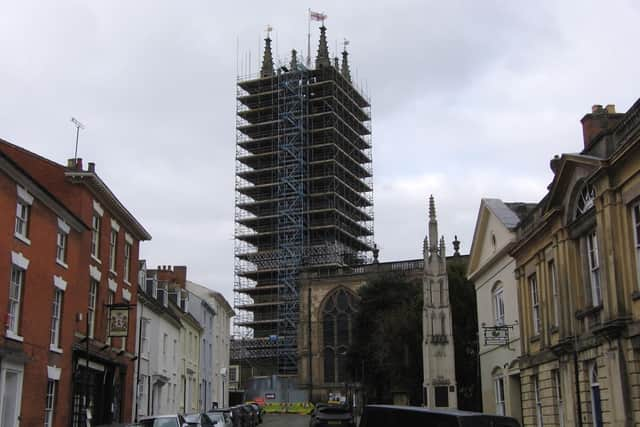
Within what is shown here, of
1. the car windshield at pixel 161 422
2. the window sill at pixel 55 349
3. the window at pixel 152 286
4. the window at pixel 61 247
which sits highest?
the window at pixel 152 286

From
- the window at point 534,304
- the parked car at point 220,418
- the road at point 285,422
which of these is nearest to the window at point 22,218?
the parked car at point 220,418

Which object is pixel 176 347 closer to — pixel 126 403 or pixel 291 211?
pixel 126 403

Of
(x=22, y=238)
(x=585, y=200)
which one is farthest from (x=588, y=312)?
(x=22, y=238)

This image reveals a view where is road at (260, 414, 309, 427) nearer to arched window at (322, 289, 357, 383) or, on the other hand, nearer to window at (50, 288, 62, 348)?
arched window at (322, 289, 357, 383)

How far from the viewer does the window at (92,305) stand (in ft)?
90.3

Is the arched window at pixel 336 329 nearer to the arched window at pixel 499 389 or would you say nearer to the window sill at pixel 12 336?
the arched window at pixel 499 389

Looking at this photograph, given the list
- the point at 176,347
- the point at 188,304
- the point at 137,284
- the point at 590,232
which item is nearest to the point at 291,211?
the point at 188,304

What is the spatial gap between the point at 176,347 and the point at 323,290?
3578 cm

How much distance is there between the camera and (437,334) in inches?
1265

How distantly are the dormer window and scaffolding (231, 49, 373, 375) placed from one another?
6174cm

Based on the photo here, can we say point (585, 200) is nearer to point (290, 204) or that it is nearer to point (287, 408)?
point (287, 408)

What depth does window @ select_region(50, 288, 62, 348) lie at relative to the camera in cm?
2398

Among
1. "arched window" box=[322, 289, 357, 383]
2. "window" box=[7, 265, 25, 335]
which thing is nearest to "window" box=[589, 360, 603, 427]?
"window" box=[7, 265, 25, 335]

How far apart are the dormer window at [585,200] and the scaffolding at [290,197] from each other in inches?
2431
